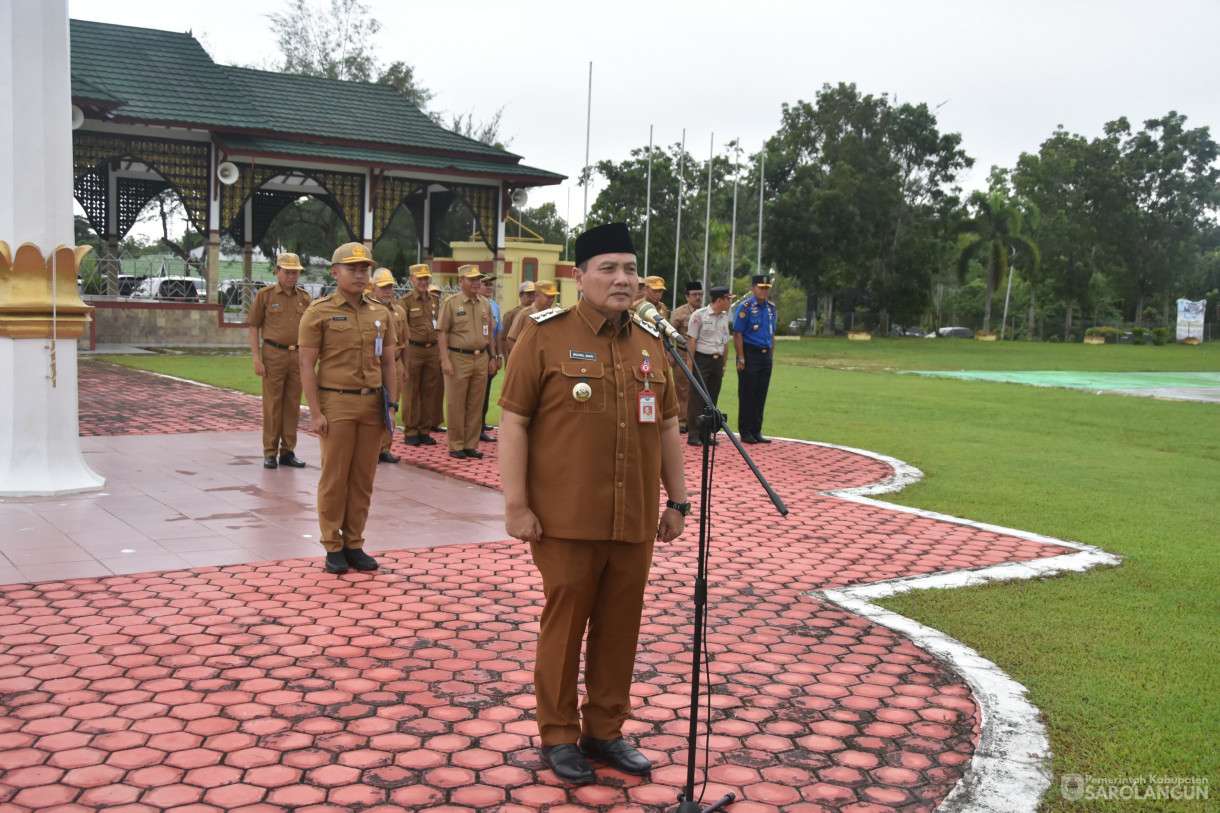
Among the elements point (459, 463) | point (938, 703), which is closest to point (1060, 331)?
point (459, 463)

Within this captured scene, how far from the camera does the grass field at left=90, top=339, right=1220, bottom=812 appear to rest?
4120 mm

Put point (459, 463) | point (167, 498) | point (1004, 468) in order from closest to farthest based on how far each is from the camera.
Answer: point (167, 498), point (459, 463), point (1004, 468)

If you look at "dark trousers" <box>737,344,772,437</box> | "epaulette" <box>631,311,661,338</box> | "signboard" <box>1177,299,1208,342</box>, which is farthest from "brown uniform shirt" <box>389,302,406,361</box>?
"signboard" <box>1177,299,1208,342</box>

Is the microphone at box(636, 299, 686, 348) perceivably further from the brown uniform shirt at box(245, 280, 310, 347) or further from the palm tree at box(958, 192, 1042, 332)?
the palm tree at box(958, 192, 1042, 332)

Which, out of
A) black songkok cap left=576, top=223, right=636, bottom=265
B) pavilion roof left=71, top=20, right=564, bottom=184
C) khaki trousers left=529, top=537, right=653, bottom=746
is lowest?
khaki trousers left=529, top=537, right=653, bottom=746

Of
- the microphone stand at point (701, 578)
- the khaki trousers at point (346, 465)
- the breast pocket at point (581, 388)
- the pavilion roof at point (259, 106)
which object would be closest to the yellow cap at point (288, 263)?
the khaki trousers at point (346, 465)

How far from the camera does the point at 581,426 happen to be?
3.43 metres

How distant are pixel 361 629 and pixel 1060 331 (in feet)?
220

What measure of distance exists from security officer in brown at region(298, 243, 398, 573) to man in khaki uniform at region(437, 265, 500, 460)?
13.1ft

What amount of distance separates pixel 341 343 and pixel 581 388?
310 cm

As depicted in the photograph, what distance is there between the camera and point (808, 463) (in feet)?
35.8

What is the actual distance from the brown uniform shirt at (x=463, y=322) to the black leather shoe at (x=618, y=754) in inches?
276

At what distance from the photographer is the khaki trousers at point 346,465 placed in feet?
19.5

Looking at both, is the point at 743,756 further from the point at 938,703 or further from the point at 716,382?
the point at 716,382
